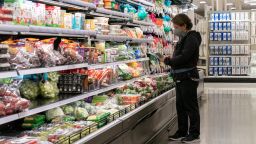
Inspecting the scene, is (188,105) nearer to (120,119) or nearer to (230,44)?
(120,119)

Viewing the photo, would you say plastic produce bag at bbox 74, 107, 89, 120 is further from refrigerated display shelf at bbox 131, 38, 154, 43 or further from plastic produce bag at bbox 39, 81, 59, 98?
refrigerated display shelf at bbox 131, 38, 154, 43

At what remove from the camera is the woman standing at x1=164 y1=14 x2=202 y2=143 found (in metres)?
5.85

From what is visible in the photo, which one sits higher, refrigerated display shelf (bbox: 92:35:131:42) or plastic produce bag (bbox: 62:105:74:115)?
refrigerated display shelf (bbox: 92:35:131:42)

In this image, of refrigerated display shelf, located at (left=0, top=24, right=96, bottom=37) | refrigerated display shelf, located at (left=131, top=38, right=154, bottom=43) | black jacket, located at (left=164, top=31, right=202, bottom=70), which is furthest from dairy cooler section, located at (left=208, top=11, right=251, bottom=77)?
refrigerated display shelf, located at (left=0, top=24, right=96, bottom=37)

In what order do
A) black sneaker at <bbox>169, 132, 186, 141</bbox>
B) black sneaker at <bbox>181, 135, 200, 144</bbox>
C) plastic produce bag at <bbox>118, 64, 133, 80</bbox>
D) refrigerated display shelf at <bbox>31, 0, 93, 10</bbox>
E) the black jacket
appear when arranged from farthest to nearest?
black sneaker at <bbox>169, 132, 186, 141</bbox>, black sneaker at <bbox>181, 135, 200, 144</bbox>, the black jacket, plastic produce bag at <bbox>118, 64, 133, 80</bbox>, refrigerated display shelf at <bbox>31, 0, 93, 10</bbox>

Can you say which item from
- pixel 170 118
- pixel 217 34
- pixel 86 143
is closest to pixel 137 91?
pixel 170 118

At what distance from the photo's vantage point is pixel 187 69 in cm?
594

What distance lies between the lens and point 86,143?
3.21 meters

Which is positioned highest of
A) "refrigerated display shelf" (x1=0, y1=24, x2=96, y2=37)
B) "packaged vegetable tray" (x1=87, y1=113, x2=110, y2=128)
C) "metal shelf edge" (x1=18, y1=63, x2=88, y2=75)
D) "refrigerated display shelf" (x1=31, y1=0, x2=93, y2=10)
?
"refrigerated display shelf" (x1=31, y1=0, x2=93, y2=10)

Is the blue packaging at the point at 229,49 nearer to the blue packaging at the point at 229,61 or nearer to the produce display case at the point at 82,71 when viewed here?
the blue packaging at the point at 229,61

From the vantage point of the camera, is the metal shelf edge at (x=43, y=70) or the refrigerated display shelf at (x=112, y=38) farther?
the refrigerated display shelf at (x=112, y=38)

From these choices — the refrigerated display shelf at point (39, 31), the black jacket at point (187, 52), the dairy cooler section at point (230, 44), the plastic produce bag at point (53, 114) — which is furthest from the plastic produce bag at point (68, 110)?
the dairy cooler section at point (230, 44)

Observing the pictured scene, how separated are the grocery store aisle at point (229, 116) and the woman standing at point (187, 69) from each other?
42 cm

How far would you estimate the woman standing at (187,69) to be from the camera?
19.2 feet
